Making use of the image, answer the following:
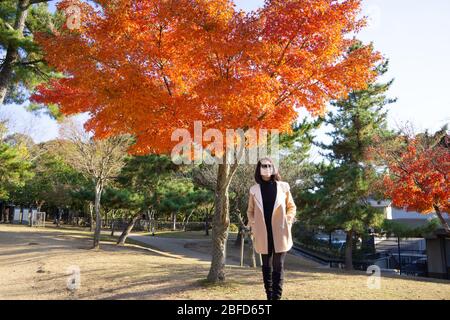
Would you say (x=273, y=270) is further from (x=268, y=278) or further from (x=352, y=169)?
(x=352, y=169)

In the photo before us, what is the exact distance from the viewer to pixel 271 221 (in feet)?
15.2

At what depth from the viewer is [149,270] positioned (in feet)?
34.9

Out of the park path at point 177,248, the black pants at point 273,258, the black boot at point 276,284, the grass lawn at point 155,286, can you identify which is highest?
the black pants at point 273,258

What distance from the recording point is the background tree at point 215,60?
757 cm

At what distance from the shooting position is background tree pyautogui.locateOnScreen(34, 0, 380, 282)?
24.8ft

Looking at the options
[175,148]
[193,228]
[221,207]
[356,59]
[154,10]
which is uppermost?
[154,10]

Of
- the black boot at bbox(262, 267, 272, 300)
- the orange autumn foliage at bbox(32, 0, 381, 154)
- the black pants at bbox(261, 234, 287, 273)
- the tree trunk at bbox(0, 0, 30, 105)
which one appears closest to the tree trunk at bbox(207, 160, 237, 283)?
the orange autumn foliage at bbox(32, 0, 381, 154)

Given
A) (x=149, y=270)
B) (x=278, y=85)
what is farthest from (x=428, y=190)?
(x=149, y=270)

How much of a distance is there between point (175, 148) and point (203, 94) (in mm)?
2271

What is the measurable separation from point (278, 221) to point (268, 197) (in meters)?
0.33

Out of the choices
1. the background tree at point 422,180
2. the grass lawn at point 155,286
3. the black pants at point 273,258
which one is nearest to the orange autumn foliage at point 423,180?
the background tree at point 422,180

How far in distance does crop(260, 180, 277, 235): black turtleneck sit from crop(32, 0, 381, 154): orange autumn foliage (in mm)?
2962

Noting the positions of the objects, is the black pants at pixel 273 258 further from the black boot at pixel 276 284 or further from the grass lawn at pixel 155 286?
the grass lawn at pixel 155 286
